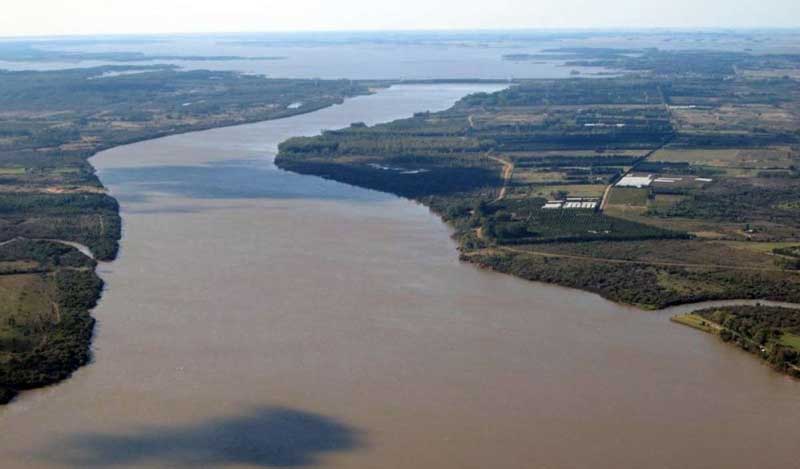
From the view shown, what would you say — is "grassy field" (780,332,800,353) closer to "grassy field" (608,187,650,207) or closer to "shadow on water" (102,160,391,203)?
"grassy field" (608,187,650,207)

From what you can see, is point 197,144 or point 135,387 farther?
point 197,144

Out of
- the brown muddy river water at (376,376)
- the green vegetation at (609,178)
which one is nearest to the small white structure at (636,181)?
the green vegetation at (609,178)

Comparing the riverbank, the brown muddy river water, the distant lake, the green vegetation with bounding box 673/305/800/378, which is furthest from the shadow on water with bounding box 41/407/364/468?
the distant lake

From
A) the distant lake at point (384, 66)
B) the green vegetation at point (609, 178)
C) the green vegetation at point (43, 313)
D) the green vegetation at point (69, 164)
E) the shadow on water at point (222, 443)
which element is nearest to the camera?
the shadow on water at point (222, 443)

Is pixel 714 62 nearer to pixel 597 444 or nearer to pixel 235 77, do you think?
pixel 235 77

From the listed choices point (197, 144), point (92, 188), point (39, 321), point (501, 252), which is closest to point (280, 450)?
point (39, 321)

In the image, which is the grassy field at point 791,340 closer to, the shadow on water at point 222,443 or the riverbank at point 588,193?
the riverbank at point 588,193
